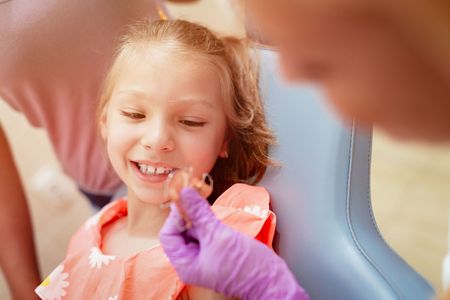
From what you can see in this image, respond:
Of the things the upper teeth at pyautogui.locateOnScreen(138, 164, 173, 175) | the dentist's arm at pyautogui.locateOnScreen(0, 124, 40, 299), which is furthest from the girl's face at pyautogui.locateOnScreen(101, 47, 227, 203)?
the dentist's arm at pyautogui.locateOnScreen(0, 124, 40, 299)

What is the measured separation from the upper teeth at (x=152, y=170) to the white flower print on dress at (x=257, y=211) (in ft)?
0.39

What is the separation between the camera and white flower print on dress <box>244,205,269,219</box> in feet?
2.58

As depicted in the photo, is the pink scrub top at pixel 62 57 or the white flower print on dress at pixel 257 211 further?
the pink scrub top at pixel 62 57

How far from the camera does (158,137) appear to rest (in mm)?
756

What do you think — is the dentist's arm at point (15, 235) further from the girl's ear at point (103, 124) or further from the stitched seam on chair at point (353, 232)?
the stitched seam on chair at point (353, 232)

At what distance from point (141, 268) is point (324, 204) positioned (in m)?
0.26

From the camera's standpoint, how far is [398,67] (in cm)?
55

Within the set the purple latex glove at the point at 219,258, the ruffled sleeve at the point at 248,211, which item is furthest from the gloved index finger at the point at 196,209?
the ruffled sleeve at the point at 248,211

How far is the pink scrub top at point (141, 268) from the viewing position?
30.2 inches

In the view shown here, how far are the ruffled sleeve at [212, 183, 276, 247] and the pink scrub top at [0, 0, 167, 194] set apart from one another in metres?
0.30

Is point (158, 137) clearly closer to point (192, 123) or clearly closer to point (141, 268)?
point (192, 123)

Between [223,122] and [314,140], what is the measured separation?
0.13 metres

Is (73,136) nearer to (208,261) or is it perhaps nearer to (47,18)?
(47,18)

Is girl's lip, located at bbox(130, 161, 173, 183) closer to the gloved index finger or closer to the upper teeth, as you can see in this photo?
the upper teeth
